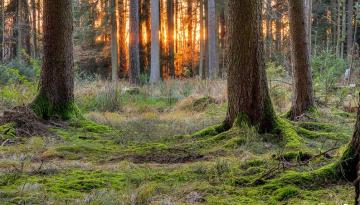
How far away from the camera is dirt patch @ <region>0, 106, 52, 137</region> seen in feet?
23.6

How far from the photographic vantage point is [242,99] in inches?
262

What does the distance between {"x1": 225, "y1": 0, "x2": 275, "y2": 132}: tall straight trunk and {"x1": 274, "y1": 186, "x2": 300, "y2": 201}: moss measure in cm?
288

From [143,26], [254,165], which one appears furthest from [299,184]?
[143,26]

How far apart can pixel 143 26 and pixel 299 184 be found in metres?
25.1

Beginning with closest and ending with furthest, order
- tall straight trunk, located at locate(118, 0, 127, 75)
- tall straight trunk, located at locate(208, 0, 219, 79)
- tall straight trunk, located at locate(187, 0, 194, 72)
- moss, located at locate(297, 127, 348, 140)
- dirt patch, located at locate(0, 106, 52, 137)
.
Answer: moss, located at locate(297, 127, 348, 140), dirt patch, located at locate(0, 106, 52, 137), tall straight trunk, located at locate(208, 0, 219, 79), tall straight trunk, located at locate(118, 0, 127, 75), tall straight trunk, located at locate(187, 0, 194, 72)

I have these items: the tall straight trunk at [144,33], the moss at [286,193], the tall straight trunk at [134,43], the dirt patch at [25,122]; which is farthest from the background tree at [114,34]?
the moss at [286,193]

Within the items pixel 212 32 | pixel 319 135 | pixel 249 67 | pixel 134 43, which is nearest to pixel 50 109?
pixel 249 67

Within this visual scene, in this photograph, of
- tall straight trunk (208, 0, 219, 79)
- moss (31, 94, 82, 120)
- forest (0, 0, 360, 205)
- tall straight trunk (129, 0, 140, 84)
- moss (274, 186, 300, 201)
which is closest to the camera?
moss (274, 186, 300, 201)

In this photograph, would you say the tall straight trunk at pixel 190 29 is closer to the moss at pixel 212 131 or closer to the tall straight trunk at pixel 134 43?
the tall straight trunk at pixel 134 43

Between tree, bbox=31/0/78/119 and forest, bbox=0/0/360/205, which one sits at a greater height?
tree, bbox=31/0/78/119

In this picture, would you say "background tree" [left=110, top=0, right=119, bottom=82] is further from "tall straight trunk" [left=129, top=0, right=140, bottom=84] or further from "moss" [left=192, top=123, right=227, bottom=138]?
"moss" [left=192, top=123, right=227, bottom=138]

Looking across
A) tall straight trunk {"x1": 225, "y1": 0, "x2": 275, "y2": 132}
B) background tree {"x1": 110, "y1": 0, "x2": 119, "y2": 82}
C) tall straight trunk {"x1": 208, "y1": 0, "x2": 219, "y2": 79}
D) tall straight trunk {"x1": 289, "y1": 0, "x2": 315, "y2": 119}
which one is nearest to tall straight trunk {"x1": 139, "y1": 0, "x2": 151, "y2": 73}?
background tree {"x1": 110, "y1": 0, "x2": 119, "y2": 82}

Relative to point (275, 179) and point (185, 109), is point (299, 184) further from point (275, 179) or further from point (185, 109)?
point (185, 109)

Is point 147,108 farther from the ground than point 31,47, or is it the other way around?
point 31,47
